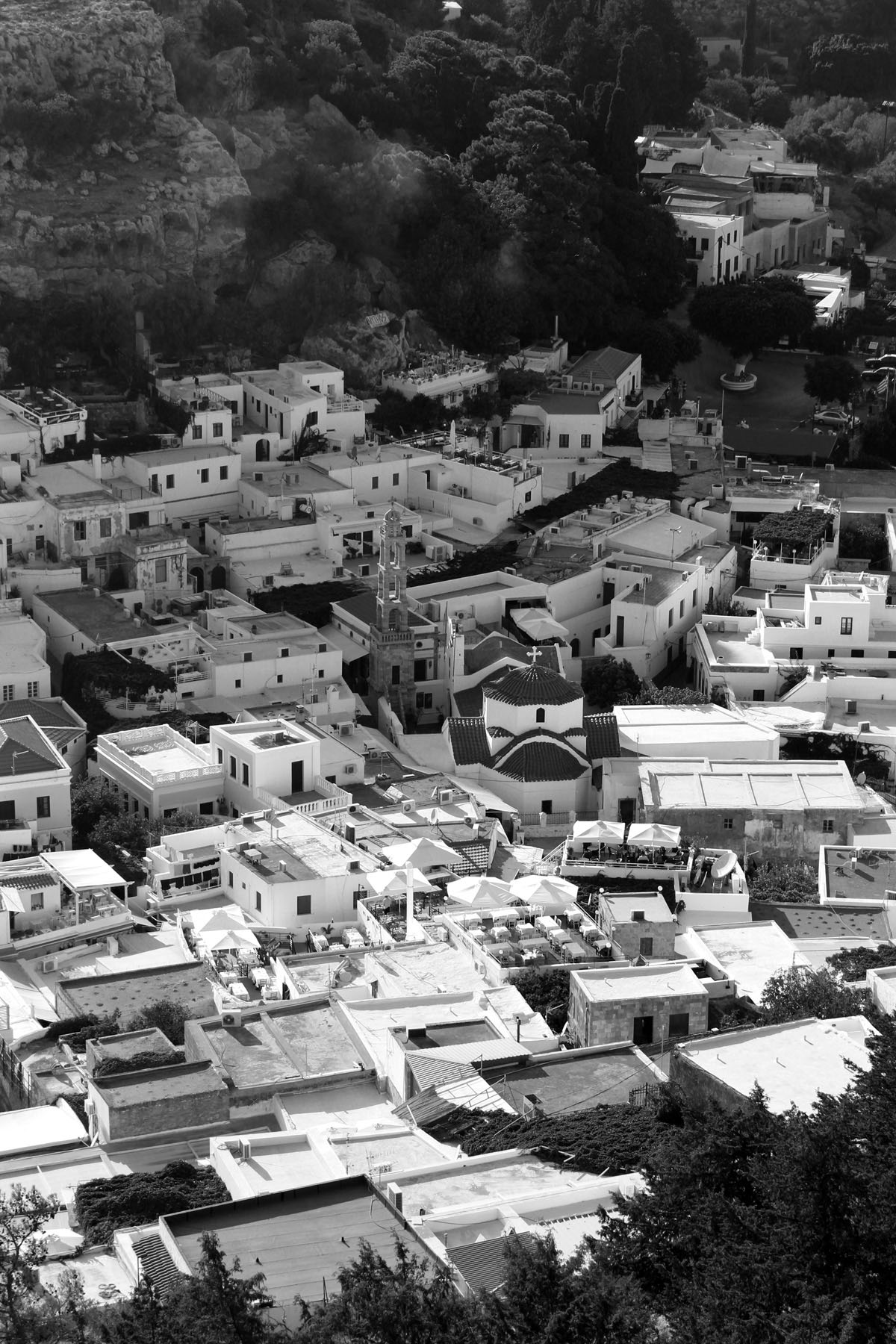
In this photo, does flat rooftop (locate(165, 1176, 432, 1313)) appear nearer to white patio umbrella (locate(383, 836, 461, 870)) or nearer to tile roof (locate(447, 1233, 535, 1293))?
tile roof (locate(447, 1233, 535, 1293))

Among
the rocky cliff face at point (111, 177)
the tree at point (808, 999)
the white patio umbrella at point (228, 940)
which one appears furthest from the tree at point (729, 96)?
the tree at point (808, 999)

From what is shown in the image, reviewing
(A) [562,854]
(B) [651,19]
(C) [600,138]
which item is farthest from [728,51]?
(A) [562,854]

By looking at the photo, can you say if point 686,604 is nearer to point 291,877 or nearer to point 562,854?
point 562,854

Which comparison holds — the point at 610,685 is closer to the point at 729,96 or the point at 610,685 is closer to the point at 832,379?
the point at 832,379

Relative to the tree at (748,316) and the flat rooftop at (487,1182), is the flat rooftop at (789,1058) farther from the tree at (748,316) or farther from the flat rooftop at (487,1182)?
the tree at (748,316)

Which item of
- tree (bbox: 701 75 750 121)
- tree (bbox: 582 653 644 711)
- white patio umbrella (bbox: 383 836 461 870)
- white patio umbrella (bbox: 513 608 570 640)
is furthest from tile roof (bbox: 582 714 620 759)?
tree (bbox: 701 75 750 121)
